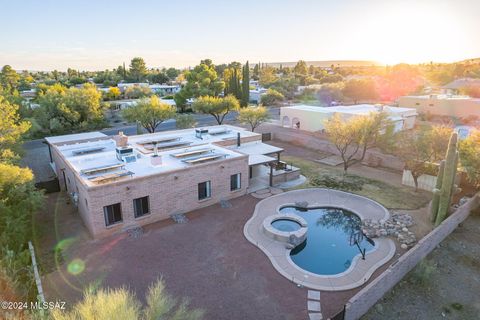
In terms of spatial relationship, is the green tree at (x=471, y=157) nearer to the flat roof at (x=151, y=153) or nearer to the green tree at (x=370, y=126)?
the green tree at (x=370, y=126)

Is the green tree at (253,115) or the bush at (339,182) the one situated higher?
the green tree at (253,115)

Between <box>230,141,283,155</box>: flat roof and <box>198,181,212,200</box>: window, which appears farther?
<box>230,141,283,155</box>: flat roof

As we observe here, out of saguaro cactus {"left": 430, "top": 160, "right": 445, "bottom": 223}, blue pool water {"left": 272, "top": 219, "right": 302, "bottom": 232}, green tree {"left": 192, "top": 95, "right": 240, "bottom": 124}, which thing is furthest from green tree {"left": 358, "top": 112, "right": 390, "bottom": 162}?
green tree {"left": 192, "top": 95, "right": 240, "bottom": 124}

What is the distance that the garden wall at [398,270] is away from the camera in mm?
10359

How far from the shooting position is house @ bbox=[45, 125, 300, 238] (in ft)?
53.7

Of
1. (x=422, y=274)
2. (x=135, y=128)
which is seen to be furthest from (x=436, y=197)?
(x=135, y=128)

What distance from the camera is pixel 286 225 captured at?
1773cm

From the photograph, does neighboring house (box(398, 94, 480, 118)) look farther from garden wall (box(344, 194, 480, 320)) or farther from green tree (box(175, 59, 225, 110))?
green tree (box(175, 59, 225, 110))

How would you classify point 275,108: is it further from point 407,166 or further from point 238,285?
point 238,285

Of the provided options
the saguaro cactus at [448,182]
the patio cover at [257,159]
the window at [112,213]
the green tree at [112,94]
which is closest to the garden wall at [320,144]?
the saguaro cactus at [448,182]

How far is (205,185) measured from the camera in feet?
64.7

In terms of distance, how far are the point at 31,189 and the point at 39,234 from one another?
97.9 inches

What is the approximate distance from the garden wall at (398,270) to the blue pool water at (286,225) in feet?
18.1

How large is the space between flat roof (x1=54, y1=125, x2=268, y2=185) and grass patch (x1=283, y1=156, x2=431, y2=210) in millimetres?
4471
